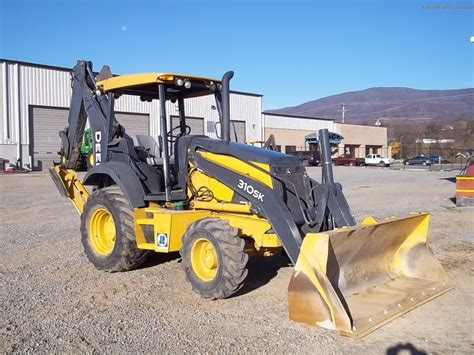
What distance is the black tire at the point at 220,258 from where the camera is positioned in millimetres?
5547

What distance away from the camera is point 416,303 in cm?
560

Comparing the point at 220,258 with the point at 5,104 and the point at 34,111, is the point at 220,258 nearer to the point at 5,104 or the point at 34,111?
the point at 5,104

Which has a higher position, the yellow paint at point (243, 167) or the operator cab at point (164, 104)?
the operator cab at point (164, 104)

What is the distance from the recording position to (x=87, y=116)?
26.7ft

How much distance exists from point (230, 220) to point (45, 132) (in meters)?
32.2

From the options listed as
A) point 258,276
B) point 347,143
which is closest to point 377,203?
point 258,276

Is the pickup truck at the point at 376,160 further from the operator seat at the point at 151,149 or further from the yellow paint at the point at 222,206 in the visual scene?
the yellow paint at the point at 222,206

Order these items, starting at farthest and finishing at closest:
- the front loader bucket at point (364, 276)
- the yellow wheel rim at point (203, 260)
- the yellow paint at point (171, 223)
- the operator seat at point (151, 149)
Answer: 1. the operator seat at point (151, 149)
2. the yellow paint at point (171, 223)
3. the yellow wheel rim at point (203, 260)
4. the front loader bucket at point (364, 276)

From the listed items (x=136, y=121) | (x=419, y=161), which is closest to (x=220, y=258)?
(x=136, y=121)

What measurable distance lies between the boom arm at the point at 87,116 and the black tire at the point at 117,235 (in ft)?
2.28

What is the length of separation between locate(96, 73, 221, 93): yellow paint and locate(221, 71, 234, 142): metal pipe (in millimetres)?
510

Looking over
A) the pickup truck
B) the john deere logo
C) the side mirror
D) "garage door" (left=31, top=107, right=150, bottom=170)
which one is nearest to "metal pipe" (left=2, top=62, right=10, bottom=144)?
"garage door" (left=31, top=107, right=150, bottom=170)

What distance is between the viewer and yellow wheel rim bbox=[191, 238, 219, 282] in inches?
232

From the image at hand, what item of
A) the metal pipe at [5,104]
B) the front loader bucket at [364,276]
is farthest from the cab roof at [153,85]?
the metal pipe at [5,104]
